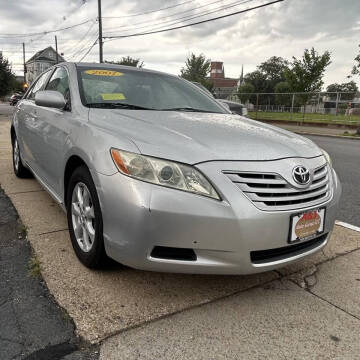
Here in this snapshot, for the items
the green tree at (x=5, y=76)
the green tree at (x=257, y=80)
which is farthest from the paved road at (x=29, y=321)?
the green tree at (x=257, y=80)

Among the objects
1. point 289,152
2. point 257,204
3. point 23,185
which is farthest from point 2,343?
point 23,185

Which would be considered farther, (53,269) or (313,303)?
(53,269)

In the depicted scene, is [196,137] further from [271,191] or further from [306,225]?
[306,225]

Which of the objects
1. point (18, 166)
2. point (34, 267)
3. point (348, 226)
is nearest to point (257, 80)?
point (18, 166)

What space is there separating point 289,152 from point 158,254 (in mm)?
1035

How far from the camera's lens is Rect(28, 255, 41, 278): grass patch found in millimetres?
2616

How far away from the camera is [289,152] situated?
244 cm

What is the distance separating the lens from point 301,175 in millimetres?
2303

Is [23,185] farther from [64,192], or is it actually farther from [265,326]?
[265,326]

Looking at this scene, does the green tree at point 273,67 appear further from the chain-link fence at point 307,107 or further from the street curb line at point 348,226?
the street curb line at point 348,226

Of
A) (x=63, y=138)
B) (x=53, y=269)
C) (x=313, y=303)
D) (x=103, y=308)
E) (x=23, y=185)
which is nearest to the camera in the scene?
(x=103, y=308)

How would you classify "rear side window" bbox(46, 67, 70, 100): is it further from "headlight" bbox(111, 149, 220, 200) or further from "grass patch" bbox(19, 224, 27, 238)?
"headlight" bbox(111, 149, 220, 200)

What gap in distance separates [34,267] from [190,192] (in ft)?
4.43

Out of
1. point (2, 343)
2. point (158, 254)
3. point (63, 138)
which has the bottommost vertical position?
point (2, 343)
